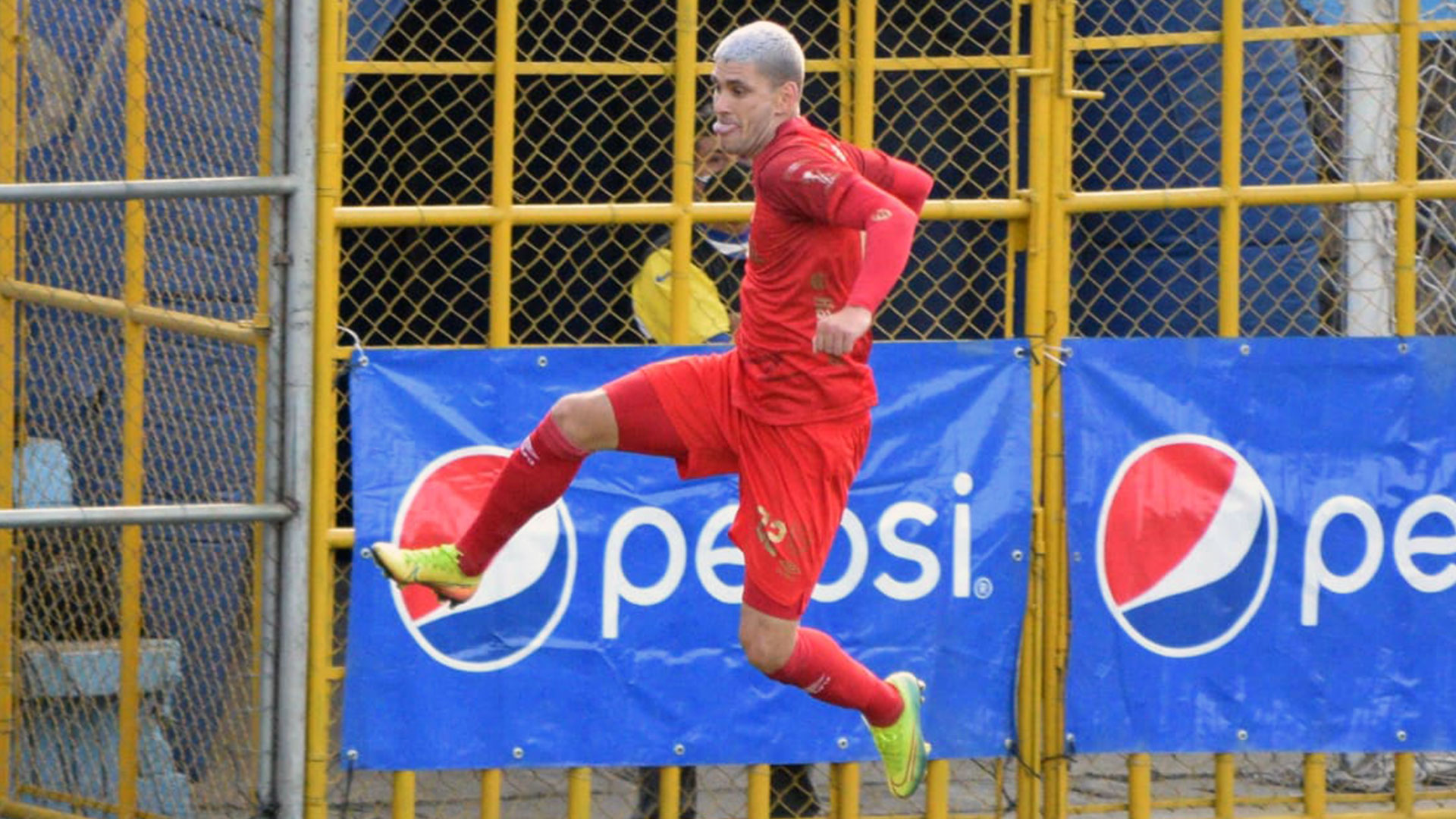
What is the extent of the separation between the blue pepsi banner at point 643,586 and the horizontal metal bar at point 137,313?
1.03 feet

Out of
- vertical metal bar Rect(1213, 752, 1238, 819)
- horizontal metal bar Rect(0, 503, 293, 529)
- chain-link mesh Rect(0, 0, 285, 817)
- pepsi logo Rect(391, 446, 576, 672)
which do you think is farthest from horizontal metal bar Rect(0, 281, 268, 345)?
vertical metal bar Rect(1213, 752, 1238, 819)

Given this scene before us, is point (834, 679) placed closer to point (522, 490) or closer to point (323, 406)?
point (522, 490)

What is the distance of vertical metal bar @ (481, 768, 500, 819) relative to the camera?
5.55m

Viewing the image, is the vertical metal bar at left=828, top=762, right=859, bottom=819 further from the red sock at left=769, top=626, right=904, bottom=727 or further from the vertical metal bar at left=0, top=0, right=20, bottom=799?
the vertical metal bar at left=0, top=0, right=20, bottom=799

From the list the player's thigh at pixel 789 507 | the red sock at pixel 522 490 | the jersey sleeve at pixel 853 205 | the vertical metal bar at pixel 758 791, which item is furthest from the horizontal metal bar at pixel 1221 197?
the vertical metal bar at pixel 758 791

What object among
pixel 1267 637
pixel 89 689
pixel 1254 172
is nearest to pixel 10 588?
pixel 89 689

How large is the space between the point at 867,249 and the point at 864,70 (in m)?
1.19

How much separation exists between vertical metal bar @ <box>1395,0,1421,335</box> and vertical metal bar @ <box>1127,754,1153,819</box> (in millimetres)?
1486

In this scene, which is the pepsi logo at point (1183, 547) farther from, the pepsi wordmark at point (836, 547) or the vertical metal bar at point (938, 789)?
the vertical metal bar at point (938, 789)

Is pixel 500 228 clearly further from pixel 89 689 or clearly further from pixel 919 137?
pixel 919 137

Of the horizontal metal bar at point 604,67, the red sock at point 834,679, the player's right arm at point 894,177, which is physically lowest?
the red sock at point 834,679

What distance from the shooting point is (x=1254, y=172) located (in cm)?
695

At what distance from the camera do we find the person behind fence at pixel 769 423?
4789 mm

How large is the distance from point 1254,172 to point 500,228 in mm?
2866
